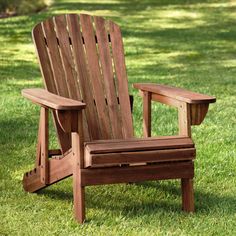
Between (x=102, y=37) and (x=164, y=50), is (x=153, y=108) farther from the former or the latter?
(x=164, y=50)

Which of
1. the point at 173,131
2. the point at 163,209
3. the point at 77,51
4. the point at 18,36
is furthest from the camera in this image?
the point at 18,36

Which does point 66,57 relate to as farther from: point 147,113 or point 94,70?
point 147,113

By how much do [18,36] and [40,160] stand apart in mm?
10952

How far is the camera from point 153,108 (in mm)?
8211

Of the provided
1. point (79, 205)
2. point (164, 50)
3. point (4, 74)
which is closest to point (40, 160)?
point (79, 205)

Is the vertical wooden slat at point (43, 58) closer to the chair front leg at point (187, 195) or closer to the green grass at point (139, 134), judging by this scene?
the green grass at point (139, 134)

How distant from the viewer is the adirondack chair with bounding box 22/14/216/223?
4.57 metres

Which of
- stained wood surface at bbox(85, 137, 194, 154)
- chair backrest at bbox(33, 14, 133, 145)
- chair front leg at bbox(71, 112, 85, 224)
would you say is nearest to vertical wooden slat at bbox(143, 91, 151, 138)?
chair backrest at bbox(33, 14, 133, 145)

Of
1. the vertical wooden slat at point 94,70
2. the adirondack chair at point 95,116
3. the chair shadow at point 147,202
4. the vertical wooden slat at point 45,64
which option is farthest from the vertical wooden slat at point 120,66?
the chair shadow at point 147,202

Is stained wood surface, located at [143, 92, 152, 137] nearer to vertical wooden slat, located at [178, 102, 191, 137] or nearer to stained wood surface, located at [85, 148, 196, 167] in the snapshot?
vertical wooden slat, located at [178, 102, 191, 137]

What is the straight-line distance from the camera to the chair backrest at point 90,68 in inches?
210

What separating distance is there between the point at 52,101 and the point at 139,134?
2501 mm

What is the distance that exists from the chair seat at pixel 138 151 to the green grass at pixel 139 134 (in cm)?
37

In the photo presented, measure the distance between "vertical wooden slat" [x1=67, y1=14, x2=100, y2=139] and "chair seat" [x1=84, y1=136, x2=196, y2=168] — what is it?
0.69m
